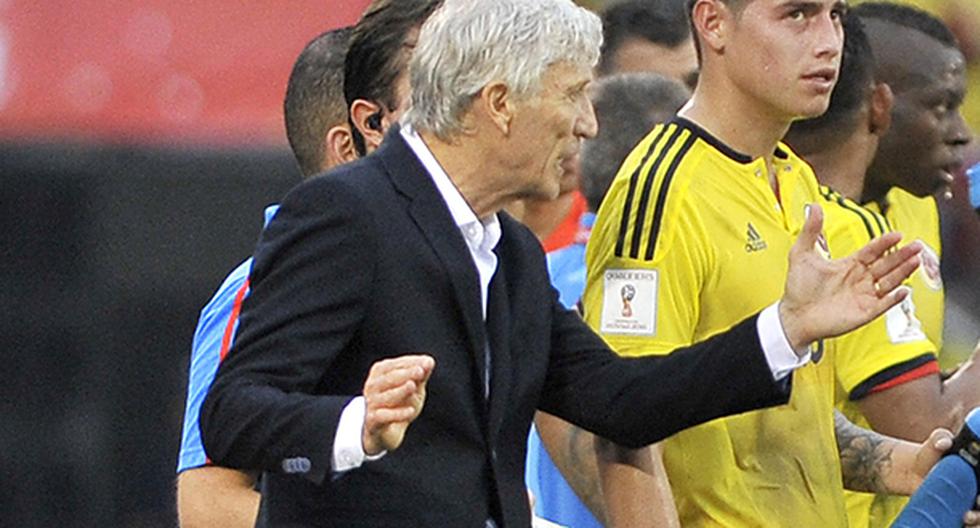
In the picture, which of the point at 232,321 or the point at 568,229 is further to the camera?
the point at 568,229

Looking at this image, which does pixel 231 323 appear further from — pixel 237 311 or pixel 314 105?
pixel 314 105

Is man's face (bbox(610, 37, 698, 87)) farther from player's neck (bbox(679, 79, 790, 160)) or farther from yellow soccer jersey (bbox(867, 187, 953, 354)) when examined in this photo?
player's neck (bbox(679, 79, 790, 160))

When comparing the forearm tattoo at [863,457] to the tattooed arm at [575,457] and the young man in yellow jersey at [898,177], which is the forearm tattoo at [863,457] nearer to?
the young man in yellow jersey at [898,177]

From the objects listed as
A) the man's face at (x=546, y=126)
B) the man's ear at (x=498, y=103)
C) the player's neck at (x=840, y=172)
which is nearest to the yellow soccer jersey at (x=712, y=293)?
the man's face at (x=546, y=126)

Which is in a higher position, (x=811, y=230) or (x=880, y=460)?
(x=811, y=230)

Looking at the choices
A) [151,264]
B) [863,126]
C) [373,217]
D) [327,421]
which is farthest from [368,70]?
[151,264]

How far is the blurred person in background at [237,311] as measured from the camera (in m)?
5.26

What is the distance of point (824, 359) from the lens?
5.93 meters

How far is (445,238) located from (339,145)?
3.64ft

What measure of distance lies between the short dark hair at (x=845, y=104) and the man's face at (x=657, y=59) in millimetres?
733

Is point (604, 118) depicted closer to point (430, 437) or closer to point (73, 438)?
point (430, 437)

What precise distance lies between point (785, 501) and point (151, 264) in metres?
5.75

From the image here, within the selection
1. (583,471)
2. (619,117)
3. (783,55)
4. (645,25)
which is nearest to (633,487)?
(583,471)

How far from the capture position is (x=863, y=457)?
20.0 feet
